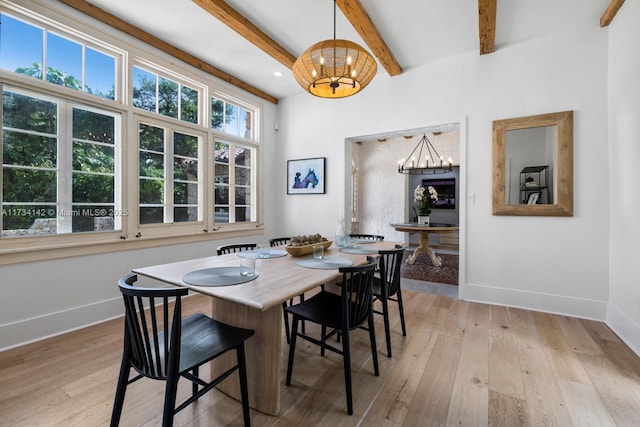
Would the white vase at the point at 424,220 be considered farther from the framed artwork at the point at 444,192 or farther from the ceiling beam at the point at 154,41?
the ceiling beam at the point at 154,41

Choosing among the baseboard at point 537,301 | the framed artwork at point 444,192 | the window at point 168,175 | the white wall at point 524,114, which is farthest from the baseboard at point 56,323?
the framed artwork at point 444,192

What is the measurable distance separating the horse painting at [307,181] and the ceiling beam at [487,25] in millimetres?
2568

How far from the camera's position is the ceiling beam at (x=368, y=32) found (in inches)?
94.8

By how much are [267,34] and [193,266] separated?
8.23ft

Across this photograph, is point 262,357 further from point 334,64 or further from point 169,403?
point 334,64

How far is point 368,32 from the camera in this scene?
276 centimetres

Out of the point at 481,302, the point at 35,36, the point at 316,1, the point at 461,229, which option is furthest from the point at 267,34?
the point at 481,302

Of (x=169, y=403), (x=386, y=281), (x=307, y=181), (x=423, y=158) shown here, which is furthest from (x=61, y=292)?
(x=423, y=158)

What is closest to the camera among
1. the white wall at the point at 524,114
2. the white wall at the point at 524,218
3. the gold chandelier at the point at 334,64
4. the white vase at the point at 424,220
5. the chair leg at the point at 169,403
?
the chair leg at the point at 169,403

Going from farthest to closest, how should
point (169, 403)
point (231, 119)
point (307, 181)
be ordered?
point (307, 181)
point (231, 119)
point (169, 403)

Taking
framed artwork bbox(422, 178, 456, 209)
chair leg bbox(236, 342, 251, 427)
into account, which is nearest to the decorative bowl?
chair leg bbox(236, 342, 251, 427)

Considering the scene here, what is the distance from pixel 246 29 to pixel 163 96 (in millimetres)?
1264

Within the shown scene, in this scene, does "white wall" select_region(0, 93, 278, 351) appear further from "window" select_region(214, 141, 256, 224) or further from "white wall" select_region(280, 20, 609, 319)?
"white wall" select_region(280, 20, 609, 319)

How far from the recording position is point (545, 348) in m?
2.21
